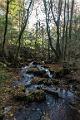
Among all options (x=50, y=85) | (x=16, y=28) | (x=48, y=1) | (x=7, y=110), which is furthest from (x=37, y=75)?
(x=16, y=28)

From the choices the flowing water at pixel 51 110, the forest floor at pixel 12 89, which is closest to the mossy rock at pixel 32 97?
the flowing water at pixel 51 110

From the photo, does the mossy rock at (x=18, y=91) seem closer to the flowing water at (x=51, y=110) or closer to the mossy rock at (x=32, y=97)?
the mossy rock at (x=32, y=97)

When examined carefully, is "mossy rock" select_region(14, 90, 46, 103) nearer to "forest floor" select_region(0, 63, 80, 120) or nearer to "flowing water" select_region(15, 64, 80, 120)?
"flowing water" select_region(15, 64, 80, 120)

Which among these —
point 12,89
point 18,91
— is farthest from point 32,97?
point 12,89

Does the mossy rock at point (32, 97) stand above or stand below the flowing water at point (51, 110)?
above

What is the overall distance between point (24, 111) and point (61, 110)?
70.5 inches

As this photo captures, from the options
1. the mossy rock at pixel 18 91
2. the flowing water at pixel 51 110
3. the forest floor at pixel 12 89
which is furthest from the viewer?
the mossy rock at pixel 18 91

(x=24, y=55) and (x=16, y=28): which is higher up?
(x=16, y=28)

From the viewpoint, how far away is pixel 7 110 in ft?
34.2

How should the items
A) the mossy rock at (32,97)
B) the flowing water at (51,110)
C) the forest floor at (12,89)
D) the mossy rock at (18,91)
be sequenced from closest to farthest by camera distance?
the flowing water at (51,110), the forest floor at (12,89), the mossy rock at (32,97), the mossy rock at (18,91)

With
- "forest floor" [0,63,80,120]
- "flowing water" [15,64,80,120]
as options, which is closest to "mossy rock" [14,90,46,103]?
"flowing water" [15,64,80,120]

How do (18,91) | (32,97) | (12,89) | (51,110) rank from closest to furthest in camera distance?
(51,110)
(32,97)
(18,91)
(12,89)

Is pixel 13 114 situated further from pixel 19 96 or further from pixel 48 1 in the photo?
pixel 48 1

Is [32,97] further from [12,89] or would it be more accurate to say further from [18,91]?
[12,89]
